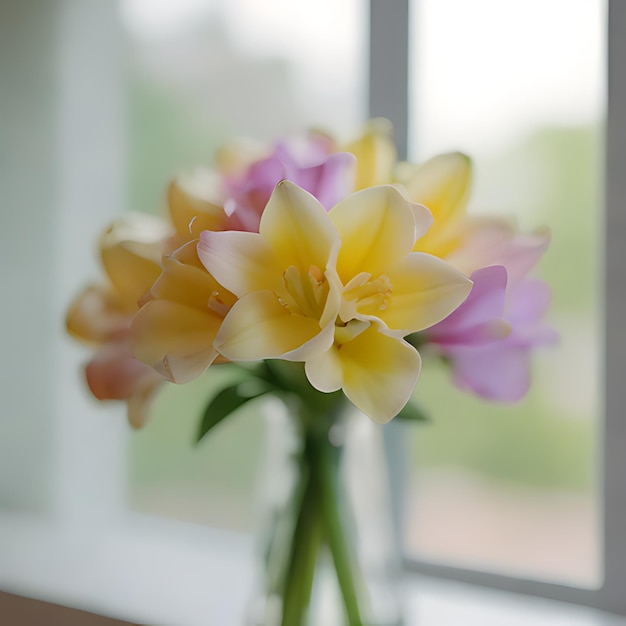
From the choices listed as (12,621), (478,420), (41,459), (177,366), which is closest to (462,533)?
(478,420)

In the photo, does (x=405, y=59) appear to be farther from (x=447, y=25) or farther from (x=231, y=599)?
(x=231, y=599)

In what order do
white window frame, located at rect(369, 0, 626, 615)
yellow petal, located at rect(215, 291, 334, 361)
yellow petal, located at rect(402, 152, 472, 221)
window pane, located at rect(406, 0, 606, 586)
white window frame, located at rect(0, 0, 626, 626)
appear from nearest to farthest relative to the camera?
yellow petal, located at rect(215, 291, 334, 361) < yellow petal, located at rect(402, 152, 472, 221) < white window frame, located at rect(369, 0, 626, 615) < window pane, located at rect(406, 0, 606, 586) < white window frame, located at rect(0, 0, 626, 626)

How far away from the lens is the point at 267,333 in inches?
19.4

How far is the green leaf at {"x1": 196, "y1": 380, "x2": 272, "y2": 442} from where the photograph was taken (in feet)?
1.94

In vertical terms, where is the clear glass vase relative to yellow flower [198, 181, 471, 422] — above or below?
below

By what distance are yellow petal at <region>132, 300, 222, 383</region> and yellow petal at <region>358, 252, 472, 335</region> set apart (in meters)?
0.11

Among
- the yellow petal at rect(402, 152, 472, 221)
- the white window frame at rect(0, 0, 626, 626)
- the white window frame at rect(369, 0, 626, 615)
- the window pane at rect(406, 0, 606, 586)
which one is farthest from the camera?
the white window frame at rect(0, 0, 626, 626)

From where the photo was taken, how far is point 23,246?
1.05 meters

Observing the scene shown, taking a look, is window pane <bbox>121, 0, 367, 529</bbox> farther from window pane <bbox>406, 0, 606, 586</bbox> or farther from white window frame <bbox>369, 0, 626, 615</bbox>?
white window frame <bbox>369, 0, 626, 615</bbox>

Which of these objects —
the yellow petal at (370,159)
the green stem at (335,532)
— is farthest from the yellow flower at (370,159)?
the green stem at (335,532)

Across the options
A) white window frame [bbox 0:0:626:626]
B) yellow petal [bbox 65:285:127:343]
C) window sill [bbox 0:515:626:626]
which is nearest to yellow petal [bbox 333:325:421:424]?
yellow petal [bbox 65:285:127:343]

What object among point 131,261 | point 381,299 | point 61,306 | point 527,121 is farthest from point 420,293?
point 61,306

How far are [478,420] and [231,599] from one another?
213 cm

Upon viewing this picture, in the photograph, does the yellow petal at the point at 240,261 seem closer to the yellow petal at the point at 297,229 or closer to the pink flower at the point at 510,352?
the yellow petal at the point at 297,229
